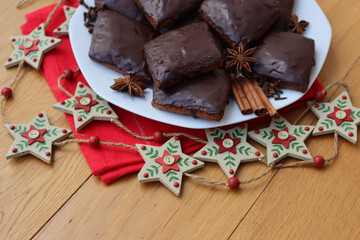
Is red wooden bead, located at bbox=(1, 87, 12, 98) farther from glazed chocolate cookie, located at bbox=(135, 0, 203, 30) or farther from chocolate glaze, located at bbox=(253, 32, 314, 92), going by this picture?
chocolate glaze, located at bbox=(253, 32, 314, 92)

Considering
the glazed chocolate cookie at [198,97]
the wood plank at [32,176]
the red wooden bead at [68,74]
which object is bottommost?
the wood plank at [32,176]

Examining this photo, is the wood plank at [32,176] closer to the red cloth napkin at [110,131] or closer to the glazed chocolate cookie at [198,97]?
the red cloth napkin at [110,131]

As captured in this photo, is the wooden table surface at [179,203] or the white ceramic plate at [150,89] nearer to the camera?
the wooden table surface at [179,203]

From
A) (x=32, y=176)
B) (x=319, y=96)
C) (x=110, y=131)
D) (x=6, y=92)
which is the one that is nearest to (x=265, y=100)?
(x=319, y=96)

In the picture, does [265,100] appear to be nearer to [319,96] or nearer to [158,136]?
[319,96]

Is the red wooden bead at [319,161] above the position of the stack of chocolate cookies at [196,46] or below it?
below

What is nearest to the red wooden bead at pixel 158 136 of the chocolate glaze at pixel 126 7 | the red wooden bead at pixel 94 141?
the red wooden bead at pixel 94 141
